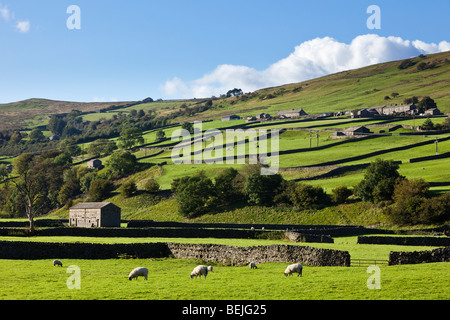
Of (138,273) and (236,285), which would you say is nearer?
(236,285)

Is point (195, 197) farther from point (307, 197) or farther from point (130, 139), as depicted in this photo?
point (130, 139)

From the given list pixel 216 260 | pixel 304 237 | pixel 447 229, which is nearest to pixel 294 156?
pixel 447 229

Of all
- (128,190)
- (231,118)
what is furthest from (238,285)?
(231,118)

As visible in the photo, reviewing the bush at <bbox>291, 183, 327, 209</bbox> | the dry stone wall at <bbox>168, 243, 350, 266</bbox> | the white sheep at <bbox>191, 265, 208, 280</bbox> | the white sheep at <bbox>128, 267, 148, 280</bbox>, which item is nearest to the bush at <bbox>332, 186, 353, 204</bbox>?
the bush at <bbox>291, 183, 327, 209</bbox>

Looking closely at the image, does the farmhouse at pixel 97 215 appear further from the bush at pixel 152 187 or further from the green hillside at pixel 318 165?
the bush at pixel 152 187

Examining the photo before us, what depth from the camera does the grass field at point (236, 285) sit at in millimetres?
18578

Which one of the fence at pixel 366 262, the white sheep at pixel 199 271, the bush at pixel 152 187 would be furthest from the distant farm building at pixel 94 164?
the white sheep at pixel 199 271

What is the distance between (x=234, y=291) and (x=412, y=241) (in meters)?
28.4

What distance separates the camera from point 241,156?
331ft

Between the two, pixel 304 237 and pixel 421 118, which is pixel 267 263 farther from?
pixel 421 118

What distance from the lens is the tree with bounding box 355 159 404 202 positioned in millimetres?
64375

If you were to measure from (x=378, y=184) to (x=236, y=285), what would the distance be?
4676cm

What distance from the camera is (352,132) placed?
11062cm

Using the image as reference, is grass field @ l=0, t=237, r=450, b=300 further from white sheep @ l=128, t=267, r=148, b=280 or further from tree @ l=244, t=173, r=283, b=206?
tree @ l=244, t=173, r=283, b=206
